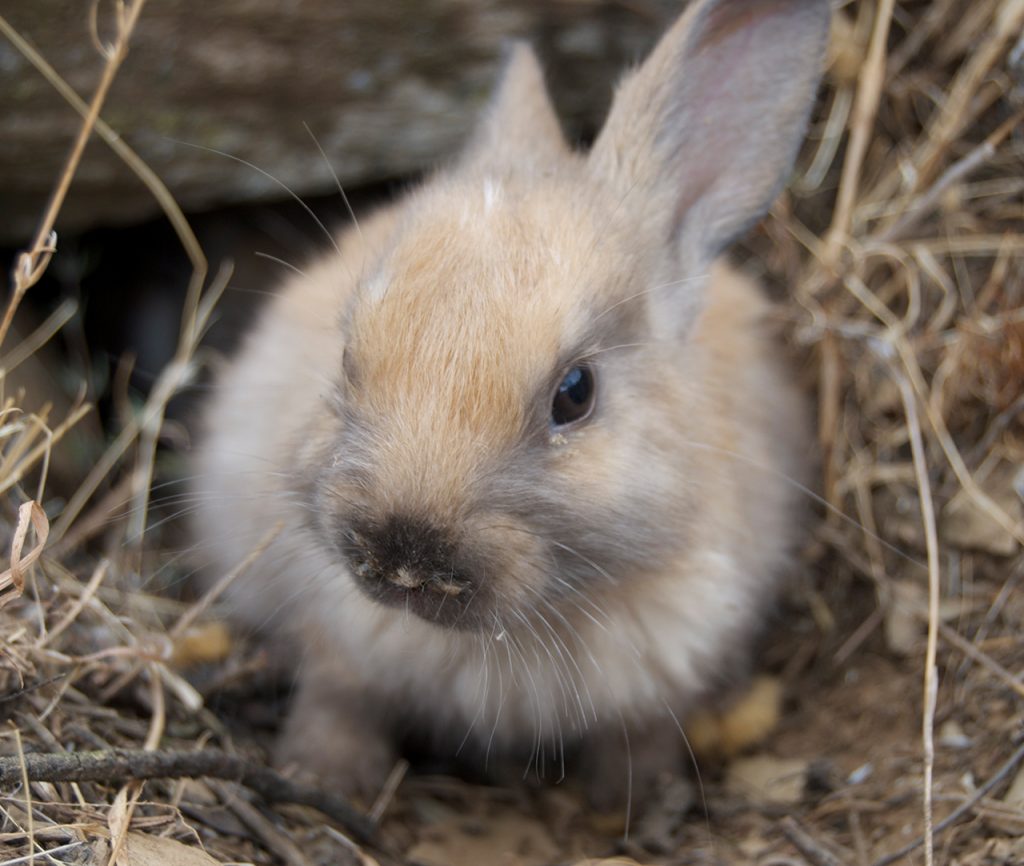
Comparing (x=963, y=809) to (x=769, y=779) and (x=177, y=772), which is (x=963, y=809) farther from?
(x=177, y=772)

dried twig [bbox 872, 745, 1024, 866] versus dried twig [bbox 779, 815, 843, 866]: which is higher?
dried twig [bbox 872, 745, 1024, 866]

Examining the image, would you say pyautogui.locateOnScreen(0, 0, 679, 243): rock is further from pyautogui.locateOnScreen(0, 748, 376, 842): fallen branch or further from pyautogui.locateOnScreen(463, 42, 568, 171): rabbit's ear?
pyautogui.locateOnScreen(0, 748, 376, 842): fallen branch

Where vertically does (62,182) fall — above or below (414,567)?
above

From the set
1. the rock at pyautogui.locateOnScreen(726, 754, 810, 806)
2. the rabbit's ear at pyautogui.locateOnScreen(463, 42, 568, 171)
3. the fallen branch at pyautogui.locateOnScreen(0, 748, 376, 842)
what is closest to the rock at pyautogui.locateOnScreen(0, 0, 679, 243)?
the rabbit's ear at pyautogui.locateOnScreen(463, 42, 568, 171)

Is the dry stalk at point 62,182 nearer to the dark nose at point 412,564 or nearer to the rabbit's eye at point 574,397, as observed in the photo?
the dark nose at point 412,564

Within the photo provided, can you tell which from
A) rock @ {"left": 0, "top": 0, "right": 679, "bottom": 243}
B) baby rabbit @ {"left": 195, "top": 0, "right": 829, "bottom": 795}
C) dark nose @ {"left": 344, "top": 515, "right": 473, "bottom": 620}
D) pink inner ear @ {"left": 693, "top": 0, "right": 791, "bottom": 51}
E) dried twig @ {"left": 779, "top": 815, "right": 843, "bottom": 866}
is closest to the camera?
dark nose @ {"left": 344, "top": 515, "right": 473, "bottom": 620}

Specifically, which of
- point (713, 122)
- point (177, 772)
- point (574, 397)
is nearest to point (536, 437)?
point (574, 397)

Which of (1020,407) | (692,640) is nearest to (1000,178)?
(1020,407)
